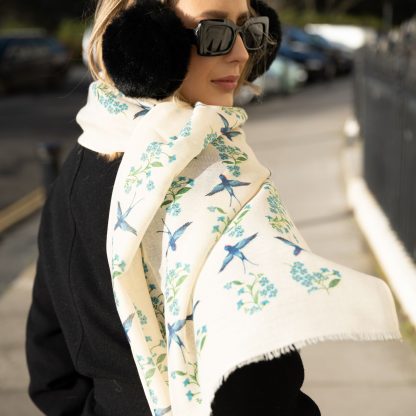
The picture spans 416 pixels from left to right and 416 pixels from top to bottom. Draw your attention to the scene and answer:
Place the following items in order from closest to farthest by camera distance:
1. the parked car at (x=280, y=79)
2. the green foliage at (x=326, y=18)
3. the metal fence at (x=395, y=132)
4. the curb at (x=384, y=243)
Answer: the curb at (x=384, y=243) < the metal fence at (x=395, y=132) < the parked car at (x=280, y=79) < the green foliage at (x=326, y=18)

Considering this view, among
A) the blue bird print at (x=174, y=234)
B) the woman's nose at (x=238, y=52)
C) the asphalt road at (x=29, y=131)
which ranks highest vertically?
the woman's nose at (x=238, y=52)

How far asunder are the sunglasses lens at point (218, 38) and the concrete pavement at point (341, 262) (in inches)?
98.2

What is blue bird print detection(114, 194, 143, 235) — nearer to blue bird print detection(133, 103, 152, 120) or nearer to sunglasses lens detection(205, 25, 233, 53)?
blue bird print detection(133, 103, 152, 120)

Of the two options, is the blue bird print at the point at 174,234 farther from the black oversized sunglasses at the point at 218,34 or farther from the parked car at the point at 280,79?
the parked car at the point at 280,79

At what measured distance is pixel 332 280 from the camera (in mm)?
1258

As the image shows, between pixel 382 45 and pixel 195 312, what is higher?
pixel 195 312

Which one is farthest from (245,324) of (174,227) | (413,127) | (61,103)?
(61,103)

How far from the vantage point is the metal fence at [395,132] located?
5.14 m

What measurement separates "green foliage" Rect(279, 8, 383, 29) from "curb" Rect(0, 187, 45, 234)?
104ft

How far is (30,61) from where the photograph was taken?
21141 millimetres

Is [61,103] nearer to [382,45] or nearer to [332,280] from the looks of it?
[382,45]

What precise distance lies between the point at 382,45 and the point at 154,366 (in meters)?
6.09

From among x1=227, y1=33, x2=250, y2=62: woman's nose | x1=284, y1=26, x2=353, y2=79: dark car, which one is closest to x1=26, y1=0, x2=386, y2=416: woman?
x1=227, y1=33, x2=250, y2=62: woman's nose

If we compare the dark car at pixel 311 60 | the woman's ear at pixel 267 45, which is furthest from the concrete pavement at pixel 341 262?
the dark car at pixel 311 60
